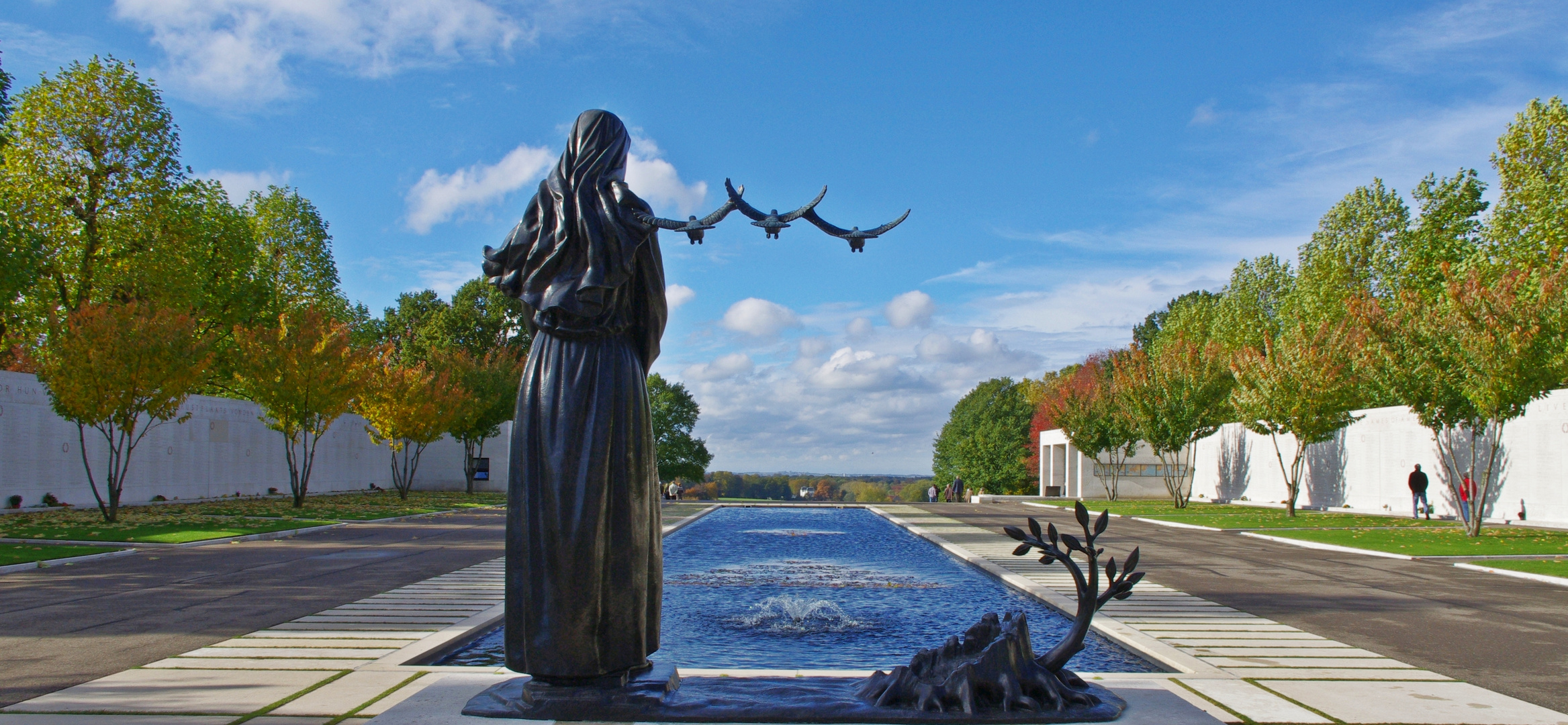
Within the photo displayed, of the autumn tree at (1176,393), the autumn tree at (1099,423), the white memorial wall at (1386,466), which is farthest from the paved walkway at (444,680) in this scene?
the autumn tree at (1099,423)

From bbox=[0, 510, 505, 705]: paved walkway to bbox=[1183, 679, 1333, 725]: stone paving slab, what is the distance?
22.0 ft

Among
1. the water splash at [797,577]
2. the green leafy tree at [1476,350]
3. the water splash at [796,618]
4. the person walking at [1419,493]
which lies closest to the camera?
the water splash at [796,618]

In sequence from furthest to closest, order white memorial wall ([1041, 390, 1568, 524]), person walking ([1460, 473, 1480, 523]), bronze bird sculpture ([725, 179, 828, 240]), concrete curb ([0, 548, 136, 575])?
white memorial wall ([1041, 390, 1568, 524]) < person walking ([1460, 473, 1480, 523]) < concrete curb ([0, 548, 136, 575]) < bronze bird sculpture ([725, 179, 828, 240])

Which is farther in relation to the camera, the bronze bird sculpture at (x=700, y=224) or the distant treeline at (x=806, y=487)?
the distant treeline at (x=806, y=487)

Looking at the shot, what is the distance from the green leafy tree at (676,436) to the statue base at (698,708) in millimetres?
57129

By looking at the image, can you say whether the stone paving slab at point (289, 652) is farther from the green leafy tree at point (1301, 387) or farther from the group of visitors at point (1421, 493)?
the green leafy tree at point (1301, 387)

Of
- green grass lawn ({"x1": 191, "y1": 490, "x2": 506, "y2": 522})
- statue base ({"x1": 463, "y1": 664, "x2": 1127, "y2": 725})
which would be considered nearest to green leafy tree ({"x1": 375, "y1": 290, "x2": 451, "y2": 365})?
green grass lawn ({"x1": 191, "y1": 490, "x2": 506, "y2": 522})

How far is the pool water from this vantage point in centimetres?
701

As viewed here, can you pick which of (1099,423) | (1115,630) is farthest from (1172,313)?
(1115,630)

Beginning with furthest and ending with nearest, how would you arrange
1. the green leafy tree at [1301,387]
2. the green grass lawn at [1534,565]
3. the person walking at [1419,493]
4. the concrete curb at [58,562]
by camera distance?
the green leafy tree at [1301,387] → the person walking at [1419,493] → the green grass lawn at [1534,565] → the concrete curb at [58,562]

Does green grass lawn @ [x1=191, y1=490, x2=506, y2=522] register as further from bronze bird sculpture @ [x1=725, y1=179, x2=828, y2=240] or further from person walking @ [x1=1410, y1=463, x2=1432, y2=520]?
person walking @ [x1=1410, y1=463, x2=1432, y2=520]

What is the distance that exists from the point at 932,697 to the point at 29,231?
28.5 m

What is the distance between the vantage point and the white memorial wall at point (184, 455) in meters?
22.5

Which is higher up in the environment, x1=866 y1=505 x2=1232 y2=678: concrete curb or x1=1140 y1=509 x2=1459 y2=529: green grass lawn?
x1=866 y1=505 x2=1232 y2=678: concrete curb
